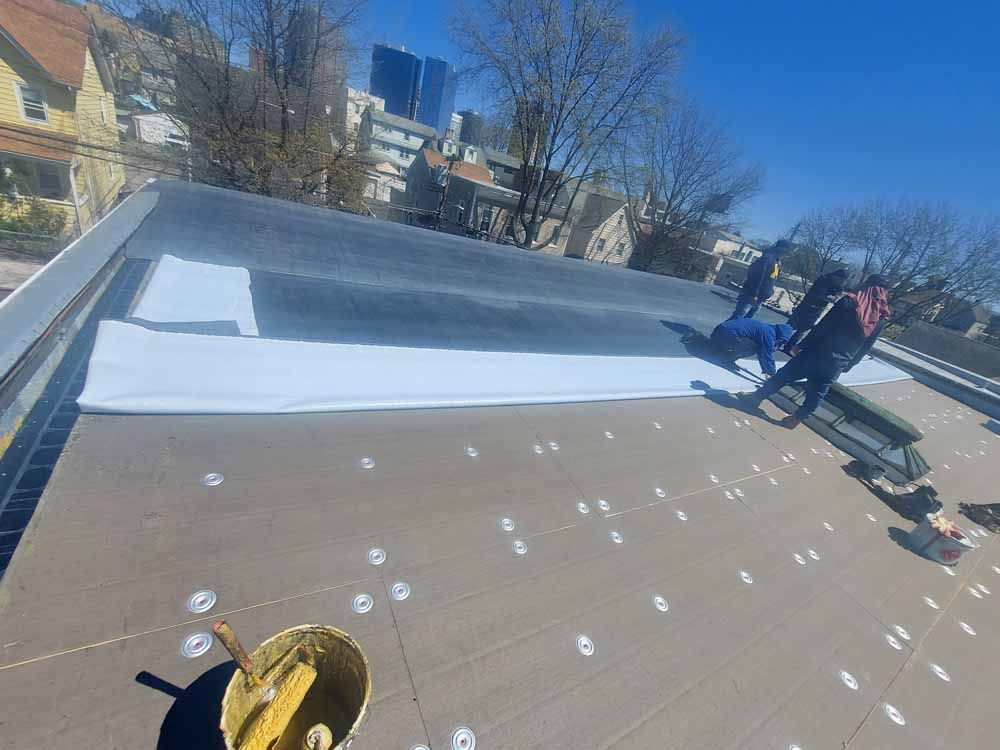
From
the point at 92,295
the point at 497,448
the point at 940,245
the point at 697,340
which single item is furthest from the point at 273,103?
the point at 940,245

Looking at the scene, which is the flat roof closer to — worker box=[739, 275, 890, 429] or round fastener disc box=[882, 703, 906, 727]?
round fastener disc box=[882, 703, 906, 727]

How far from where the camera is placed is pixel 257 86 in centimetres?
1263

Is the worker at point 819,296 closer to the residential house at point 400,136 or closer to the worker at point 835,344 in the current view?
the worker at point 835,344

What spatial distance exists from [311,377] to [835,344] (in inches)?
170

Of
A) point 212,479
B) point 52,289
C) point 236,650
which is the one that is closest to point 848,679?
point 236,650

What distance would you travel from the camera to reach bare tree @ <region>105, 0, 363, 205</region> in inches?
445

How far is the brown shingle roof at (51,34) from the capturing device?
11.9 meters

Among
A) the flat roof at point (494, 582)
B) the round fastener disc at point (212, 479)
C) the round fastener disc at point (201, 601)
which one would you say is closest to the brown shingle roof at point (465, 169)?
the flat roof at point (494, 582)

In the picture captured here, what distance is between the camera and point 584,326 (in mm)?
4824

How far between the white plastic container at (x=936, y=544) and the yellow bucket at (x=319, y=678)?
3.48 m

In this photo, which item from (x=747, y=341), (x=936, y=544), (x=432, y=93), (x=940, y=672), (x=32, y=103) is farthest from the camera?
(x=432, y=93)

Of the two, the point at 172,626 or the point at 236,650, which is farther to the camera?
the point at 172,626

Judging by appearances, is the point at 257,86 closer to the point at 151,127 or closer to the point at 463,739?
the point at 463,739

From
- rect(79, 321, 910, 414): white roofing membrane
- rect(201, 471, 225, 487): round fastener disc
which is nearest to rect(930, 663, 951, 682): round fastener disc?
rect(79, 321, 910, 414): white roofing membrane
